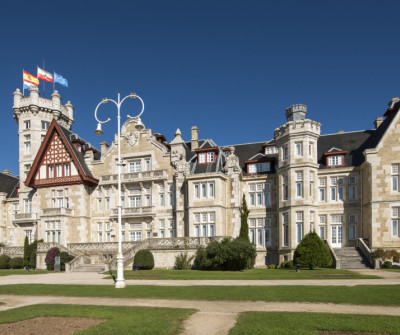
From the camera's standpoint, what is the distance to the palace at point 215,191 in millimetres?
35031

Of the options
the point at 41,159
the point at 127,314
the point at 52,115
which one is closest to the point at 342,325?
the point at 127,314

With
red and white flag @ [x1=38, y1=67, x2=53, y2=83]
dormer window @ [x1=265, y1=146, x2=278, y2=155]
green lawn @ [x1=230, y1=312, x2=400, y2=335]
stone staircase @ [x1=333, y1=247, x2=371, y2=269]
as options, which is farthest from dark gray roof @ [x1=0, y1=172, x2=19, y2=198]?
green lawn @ [x1=230, y1=312, x2=400, y2=335]

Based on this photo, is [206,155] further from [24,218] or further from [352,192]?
[24,218]

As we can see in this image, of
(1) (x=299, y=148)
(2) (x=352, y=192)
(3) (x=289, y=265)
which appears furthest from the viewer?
(2) (x=352, y=192)

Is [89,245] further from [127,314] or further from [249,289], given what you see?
[127,314]

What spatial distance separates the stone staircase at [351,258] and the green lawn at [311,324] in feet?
70.5

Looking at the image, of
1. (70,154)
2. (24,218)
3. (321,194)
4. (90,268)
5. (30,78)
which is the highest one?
(30,78)

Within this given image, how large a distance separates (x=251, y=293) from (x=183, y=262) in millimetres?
17291

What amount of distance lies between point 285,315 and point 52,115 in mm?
46664

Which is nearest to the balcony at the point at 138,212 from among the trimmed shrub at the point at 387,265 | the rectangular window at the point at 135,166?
the rectangular window at the point at 135,166

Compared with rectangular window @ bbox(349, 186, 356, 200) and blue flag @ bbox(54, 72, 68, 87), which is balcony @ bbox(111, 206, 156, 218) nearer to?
rectangular window @ bbox(349, 186, 356, 200)

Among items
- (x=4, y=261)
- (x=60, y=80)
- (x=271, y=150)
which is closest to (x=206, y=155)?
(x=271, y=150)

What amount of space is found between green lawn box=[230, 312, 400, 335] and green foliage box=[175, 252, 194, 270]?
71.9ft

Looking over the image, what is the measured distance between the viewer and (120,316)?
12.7 m
